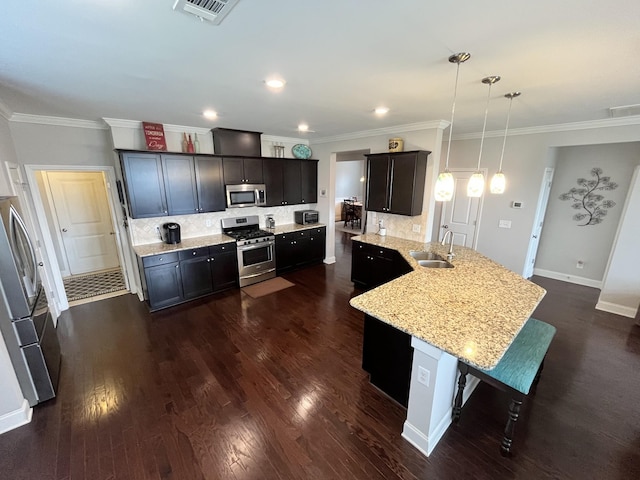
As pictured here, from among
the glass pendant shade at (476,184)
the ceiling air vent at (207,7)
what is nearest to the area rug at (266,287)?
the glass pendant shade at (476,184)

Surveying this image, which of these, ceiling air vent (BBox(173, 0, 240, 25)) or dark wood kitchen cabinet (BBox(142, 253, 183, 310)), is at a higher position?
ceiling air vent (BBox(173, 0, 240, 25))

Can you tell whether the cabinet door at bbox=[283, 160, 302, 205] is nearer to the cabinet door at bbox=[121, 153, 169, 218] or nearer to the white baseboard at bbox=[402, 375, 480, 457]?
the cabinet door at bbox=[121, 153, 169, 218]

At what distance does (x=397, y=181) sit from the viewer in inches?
155

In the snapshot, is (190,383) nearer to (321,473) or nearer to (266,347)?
(266,347)

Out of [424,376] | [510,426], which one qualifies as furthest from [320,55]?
[510,426]

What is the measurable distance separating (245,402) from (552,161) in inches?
228

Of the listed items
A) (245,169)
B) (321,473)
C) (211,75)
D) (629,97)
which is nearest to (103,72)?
(211,75)

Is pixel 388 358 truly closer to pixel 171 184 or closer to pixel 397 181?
pixel 397 181

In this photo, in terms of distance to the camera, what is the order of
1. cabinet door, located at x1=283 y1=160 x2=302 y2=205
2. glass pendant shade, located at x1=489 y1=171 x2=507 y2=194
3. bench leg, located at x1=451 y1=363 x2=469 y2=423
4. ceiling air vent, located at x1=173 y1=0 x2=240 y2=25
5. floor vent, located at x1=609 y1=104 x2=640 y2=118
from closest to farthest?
ceiling air vent, located at x1=173 y1=0 x2=240 y2=25 < bench leg, located at x1=451 y1=363 x2=469 y2=423 < glass pendant shade, located at x1=489 y1=171 x2=507 y2=194 < floor vent, located at x1=609 y1=104 x2=640 y2=118 < cabinet door, located at x1=283 y1=160 x2=302 y2=205

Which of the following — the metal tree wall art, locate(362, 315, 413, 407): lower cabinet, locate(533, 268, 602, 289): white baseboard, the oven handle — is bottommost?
locate(533, 268, 602, 289): white baseboard

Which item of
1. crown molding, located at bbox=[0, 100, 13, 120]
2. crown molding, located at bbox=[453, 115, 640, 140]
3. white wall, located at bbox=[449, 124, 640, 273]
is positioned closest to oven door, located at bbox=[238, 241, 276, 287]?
crown molding, located at bbox=[0, 100, 13, 120]

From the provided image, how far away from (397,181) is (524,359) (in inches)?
107

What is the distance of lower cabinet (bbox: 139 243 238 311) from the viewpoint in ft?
11.9

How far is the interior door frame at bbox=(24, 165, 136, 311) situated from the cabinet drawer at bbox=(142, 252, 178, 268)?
33.9 inches
